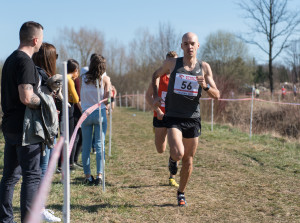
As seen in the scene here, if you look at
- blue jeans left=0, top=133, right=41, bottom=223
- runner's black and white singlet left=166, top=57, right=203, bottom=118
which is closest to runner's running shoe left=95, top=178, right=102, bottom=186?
runner's black and white singlet left=166, top=57, right=203, bottom=118

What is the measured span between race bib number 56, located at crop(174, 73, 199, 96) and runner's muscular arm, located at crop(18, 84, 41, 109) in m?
1.72

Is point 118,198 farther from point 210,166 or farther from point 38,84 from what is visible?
point 210,166

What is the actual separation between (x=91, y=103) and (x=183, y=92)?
175 centimetres

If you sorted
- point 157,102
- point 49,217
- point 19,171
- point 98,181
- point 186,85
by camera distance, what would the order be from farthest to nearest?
point 98,181, point 157,102, point 186,85, point 49,217, point 19,171

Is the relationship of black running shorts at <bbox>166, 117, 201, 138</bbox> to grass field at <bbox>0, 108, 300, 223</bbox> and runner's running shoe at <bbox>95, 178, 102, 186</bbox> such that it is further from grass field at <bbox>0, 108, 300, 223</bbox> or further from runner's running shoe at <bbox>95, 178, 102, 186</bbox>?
runner's running shoe at <bbox>95, 178, 102, 186</bbox>

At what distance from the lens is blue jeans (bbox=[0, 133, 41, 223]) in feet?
9.59

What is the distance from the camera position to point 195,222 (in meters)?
3.62

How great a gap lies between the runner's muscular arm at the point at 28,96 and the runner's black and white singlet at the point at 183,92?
1.70m

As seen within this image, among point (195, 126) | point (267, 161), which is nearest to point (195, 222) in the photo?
point (195, 126)

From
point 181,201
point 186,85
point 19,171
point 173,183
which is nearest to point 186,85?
point 186,85

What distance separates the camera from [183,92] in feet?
12.9

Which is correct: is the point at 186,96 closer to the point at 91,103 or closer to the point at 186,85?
the point at 186,85

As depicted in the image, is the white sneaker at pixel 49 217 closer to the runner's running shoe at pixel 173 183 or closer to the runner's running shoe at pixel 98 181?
the runner's running shoe at pixel 98 181

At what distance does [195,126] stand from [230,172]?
231 centimetres
